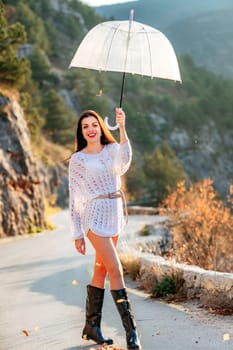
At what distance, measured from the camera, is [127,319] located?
5.34 meters

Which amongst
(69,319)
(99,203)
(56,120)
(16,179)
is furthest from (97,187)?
(56,120)

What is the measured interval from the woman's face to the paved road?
5.68 feet

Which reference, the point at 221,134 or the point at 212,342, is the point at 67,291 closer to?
the point at 212,342

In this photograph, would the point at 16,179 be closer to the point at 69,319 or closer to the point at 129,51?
the point at 69,319

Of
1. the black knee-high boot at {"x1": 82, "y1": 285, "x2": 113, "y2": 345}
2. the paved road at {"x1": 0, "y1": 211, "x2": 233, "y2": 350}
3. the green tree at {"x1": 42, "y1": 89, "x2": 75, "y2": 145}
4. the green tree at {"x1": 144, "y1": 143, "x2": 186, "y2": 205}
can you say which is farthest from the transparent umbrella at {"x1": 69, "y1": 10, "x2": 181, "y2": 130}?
the green tree at {"x1": 42, "y1": 89, "x2": 75, "y2": 145}

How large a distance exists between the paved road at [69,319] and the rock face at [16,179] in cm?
930

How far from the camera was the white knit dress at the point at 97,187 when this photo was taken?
5.49m

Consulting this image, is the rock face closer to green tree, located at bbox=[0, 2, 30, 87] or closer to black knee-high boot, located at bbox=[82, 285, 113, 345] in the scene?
green tree, located at bbox=[0, 2, 30, 87]

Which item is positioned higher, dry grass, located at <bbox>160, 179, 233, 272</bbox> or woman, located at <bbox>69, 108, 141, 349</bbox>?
woman, located at <bbox>69, 108, 141, 349</bbox>

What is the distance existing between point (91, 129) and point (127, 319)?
5.25 feet

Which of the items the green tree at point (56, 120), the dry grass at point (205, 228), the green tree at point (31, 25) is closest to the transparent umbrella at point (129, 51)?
the dry grass at point (205, 228)

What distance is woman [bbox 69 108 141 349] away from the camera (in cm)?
538

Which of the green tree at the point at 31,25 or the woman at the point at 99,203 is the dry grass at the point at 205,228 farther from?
the green tree at the point at 31,25

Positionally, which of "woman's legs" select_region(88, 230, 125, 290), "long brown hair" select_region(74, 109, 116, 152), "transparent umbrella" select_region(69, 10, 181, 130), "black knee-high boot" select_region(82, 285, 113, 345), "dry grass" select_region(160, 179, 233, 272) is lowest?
"dry grass" select_region(160, 179, 233, 272)
